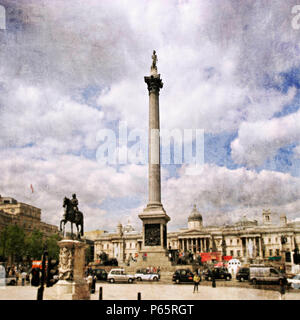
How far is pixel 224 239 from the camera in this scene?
128 meters

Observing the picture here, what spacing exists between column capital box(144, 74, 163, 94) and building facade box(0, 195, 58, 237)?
5368cm

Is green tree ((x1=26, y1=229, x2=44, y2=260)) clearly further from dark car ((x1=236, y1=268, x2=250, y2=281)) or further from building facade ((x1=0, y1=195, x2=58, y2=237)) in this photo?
dark car ((x1=236, y1=268, x2=250, y2=281))

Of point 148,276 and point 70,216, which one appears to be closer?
point 70,216

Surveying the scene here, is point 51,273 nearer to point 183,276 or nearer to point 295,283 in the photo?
point 183,276

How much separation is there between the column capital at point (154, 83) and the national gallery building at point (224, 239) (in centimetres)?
7733

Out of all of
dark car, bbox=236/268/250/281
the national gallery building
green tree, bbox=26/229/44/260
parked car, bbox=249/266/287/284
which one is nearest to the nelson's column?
dark car, bbox=236/268/250/281

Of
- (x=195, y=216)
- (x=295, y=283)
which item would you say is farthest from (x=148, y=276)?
(x=195, y=216)

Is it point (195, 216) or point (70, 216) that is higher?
point (195, 216)

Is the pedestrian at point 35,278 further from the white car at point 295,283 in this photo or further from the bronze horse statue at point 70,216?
the white car at point 295,283

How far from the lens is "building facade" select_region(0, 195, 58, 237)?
8400 cm

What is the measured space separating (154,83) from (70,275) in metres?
34.5

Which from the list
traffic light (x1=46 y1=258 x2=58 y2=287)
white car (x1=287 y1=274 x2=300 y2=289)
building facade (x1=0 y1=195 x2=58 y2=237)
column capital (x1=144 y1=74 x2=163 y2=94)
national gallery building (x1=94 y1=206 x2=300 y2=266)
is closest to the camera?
traffic light (x1=46 y1=258 x2=58 y2=287)

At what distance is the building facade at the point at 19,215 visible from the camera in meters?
84.0

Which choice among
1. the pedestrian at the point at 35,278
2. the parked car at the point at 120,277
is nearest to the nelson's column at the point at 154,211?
the parked car at the point at 120,277
